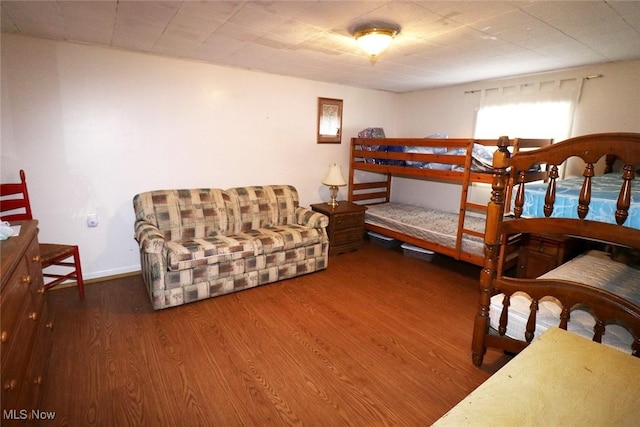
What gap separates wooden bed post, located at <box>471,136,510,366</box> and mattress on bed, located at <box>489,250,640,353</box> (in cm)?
8

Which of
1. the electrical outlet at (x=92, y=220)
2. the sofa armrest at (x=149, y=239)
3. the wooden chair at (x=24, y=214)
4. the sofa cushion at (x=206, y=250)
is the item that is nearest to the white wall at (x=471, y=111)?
the sofa cushion at (x=206, y=250)

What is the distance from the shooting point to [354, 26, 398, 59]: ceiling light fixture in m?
2.26

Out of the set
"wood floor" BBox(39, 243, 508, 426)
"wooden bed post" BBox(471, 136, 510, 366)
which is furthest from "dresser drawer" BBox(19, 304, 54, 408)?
"wooden bed post" BBox(471, 136, 510, 366)

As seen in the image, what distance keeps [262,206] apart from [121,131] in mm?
1583

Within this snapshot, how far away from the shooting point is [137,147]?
129 inches

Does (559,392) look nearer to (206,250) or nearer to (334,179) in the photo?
(206,250)

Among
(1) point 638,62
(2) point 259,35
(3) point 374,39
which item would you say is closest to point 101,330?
(2) point 259,35

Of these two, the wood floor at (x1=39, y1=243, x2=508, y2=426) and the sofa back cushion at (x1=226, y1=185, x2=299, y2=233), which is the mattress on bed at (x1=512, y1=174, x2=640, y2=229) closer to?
the wood floor at (x1=39, y1=243, x2=508, y2=426)

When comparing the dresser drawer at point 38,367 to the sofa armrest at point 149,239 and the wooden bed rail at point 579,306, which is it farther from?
the wooden bed rail at point 579,306

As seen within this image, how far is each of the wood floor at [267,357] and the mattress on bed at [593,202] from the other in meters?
1.06

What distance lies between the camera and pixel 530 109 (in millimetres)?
3633

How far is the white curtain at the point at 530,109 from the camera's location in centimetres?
339

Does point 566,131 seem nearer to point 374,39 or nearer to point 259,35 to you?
point 374,39

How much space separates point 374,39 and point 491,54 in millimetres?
1317
